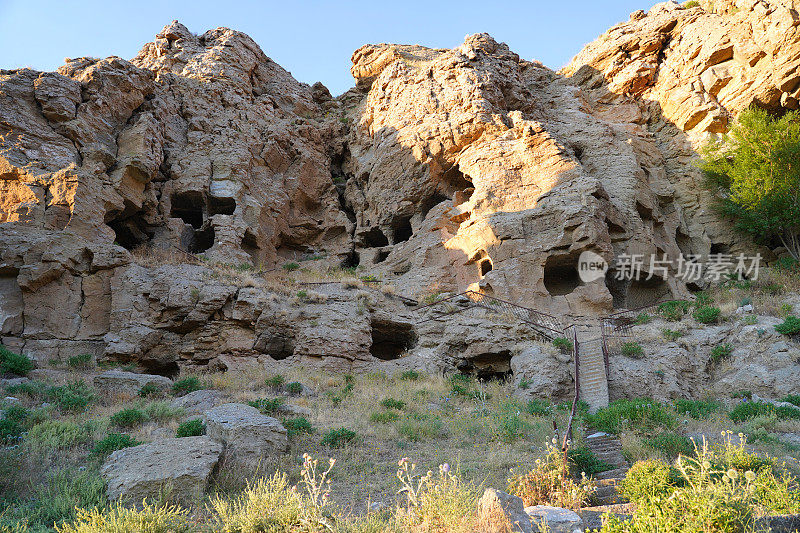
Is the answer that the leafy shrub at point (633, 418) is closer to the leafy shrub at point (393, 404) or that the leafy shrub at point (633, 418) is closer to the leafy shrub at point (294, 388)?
the leafy shrub at point (393, 404)

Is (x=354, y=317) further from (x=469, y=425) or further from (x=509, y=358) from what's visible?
(x=469, y=425)

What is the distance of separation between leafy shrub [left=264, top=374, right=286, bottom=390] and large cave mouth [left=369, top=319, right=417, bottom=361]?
5.06 metres

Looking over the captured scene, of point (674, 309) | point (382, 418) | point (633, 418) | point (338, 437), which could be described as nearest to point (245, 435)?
point (338, 437)

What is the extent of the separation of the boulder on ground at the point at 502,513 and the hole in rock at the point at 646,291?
1882 centimetres

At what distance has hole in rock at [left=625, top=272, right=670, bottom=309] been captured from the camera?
2127 cm

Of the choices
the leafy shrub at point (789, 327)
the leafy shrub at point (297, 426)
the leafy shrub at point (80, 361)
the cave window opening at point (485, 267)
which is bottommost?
the leafy shrub at point (297, 426)

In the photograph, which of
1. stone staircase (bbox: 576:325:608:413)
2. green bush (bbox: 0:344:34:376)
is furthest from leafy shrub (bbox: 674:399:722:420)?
green bush (bbox: 0:344:34:376)

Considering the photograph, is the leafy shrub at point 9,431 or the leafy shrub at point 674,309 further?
the leafy shrub at point 674,309

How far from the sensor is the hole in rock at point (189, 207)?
74.8 feet

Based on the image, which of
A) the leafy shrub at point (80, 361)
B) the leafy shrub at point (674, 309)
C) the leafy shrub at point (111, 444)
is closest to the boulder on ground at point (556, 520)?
the leafy shrub at point (111, 444)

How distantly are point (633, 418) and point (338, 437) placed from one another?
6301 mm

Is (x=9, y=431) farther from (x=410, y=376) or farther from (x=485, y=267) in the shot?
(x=485, y=267)

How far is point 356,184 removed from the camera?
28.7 metres

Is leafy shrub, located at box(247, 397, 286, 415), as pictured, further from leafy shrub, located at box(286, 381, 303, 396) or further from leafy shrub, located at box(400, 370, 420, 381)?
leafy shrub, located at box(400, 370, 420, 381)
